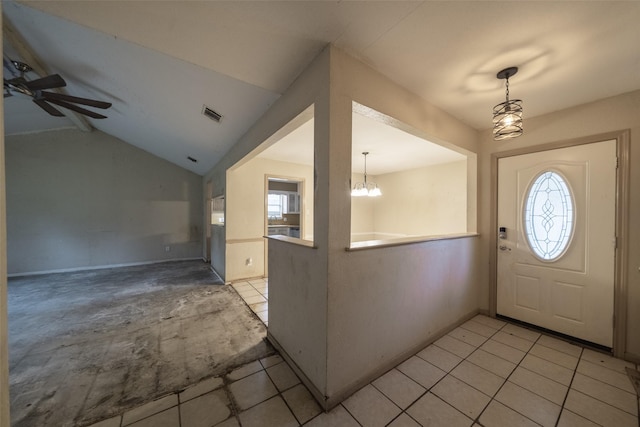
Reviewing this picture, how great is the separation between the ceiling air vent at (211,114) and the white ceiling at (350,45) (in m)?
0.10

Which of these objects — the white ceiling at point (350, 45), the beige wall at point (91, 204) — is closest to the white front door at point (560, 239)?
the white ceiling at point (350, 45)

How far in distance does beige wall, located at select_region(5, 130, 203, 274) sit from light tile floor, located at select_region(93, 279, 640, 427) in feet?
18.4

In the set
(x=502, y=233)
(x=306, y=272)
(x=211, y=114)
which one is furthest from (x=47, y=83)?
(x=502, y=233)

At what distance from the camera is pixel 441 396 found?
1592 millimetres

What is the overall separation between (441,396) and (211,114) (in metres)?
3.64

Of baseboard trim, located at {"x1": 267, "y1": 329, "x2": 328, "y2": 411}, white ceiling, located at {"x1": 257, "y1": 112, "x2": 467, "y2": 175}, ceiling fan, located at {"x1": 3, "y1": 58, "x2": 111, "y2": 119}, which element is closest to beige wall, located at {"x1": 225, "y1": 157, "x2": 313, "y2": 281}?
white ceiling, located at {"x1": 257, "y1": 112, "x2": 467, "y2": 175}

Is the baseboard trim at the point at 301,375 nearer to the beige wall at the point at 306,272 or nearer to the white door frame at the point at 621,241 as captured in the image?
the beige wall at the point at 306,272

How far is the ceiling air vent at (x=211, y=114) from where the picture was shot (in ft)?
8.82

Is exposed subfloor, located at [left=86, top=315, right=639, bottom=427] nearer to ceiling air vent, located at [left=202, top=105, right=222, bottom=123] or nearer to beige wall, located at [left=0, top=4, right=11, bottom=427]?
beige wall, located at [left=0, top=4, right=11, bottom=427]

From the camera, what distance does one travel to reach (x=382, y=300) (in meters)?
1.79

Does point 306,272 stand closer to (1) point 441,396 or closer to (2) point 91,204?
(1) point 441,396

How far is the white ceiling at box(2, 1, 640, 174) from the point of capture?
1.29m

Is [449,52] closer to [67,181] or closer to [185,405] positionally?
[185,405]

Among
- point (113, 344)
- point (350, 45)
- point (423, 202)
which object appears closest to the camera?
point (350, 45)
